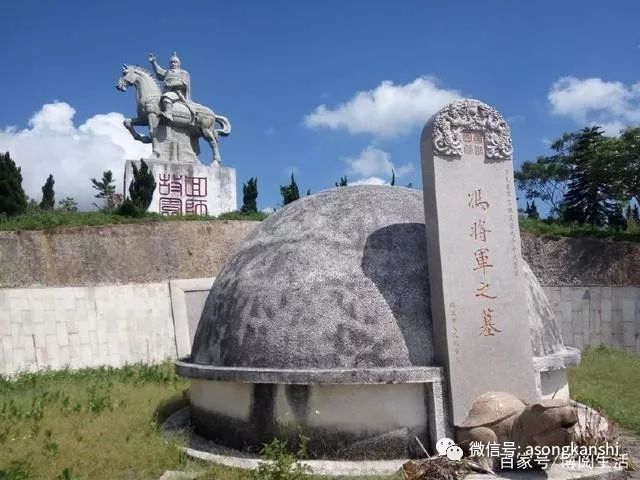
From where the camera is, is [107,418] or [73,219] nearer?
[107,418]

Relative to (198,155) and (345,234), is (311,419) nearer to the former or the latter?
(345,234)

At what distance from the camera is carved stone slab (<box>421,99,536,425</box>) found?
19.6ft

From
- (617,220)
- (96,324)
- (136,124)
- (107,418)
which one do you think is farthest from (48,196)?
(617,220)

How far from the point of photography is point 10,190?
17.6 metres

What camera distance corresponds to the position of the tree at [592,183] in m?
21.8

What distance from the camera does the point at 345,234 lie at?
22.4ft

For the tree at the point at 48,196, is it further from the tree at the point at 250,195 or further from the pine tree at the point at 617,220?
the pine tree at the point at 617,220

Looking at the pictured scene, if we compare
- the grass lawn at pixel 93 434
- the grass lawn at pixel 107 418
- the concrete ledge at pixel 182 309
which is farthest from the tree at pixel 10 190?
the grass lawn at pixel 93 434

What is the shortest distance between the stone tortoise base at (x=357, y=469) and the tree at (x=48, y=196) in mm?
17641

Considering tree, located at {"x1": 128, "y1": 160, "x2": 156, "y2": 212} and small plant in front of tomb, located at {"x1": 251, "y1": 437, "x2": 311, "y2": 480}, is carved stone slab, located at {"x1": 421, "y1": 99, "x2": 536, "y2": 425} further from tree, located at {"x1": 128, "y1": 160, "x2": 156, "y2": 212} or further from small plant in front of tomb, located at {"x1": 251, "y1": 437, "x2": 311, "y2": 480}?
tree, located at {"x1": 128, "y1": 160, "x2": 156, "y2": 212}

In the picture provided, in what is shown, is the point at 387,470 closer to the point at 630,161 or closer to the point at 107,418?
the point at 107,418

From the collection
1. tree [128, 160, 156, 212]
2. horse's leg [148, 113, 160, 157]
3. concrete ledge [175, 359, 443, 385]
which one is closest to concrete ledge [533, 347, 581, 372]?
concrete ledge [175, 359, 443, 385]

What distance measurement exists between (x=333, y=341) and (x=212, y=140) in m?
17.6

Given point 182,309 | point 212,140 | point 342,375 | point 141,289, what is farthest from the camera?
point 212,140
